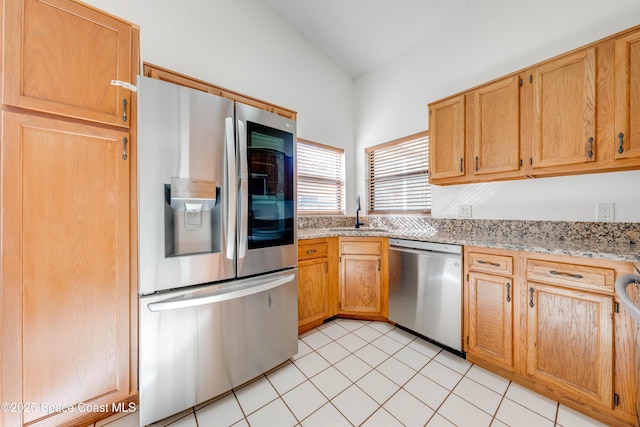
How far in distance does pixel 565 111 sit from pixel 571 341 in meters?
1.46

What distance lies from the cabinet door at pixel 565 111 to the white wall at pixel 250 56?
2.04 metres

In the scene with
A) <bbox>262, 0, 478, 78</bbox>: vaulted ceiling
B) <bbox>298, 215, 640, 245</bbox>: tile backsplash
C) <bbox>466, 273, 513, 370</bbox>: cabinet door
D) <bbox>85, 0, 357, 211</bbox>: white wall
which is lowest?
<bbox>466, 273, 513, 370</bbox>: cabinet door

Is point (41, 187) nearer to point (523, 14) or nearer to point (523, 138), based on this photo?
point (523, 138)

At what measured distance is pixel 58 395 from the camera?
3.57ft

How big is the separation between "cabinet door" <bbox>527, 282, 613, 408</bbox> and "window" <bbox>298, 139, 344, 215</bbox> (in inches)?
83.7

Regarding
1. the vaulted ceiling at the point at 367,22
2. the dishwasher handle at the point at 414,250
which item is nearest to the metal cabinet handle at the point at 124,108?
the vaulted ceiling at the point at 367,22

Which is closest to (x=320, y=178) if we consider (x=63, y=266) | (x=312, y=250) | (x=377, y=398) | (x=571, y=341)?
(x=312, y=250)

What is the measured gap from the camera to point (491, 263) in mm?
1632

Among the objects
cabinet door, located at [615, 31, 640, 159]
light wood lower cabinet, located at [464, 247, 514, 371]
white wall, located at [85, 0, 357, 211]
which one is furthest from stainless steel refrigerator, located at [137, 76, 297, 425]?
cabinet door, located at [615, 31, 640, 159]

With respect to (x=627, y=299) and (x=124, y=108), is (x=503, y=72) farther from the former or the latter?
(x=124, y=108)

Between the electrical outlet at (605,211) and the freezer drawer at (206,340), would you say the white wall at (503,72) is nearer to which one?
the electrical outlet at (605,211)

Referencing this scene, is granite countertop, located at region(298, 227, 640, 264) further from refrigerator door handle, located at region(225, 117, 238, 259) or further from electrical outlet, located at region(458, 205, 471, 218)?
refrigerator door handle, located at region(225, 117, 238, 259)

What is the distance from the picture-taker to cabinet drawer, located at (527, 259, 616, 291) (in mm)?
1226

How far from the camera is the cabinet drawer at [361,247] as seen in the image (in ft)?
7.73
